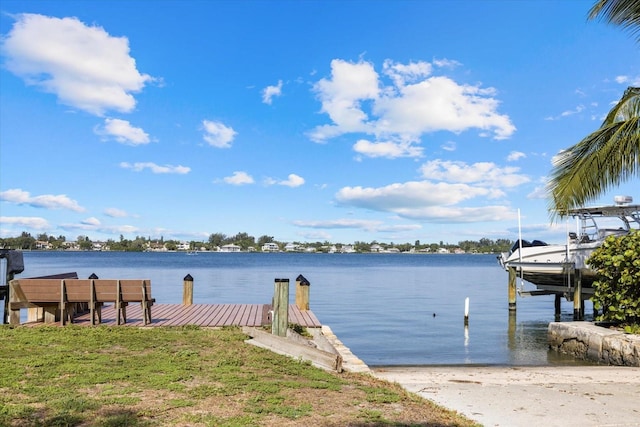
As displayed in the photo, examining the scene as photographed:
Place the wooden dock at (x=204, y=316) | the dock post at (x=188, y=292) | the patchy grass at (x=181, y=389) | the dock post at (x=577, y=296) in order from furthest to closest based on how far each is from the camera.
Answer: the dock post at (x=577, y=296) → the dock post at (x=188, y=292) → the wooden dock at (x=204, y=316) → the patchy grass at (x=181, y=389)

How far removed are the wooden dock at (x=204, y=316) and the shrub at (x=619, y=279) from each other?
6.41 m

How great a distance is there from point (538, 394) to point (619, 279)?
5579 millimetres

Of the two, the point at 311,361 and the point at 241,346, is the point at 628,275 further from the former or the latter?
the point at 241,346

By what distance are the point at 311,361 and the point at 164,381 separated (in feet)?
8.16

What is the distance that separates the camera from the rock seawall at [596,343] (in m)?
10.3

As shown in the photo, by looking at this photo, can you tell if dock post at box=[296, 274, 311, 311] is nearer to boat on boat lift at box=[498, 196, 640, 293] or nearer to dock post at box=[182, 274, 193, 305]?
dock post at box=[182, 274, 193, 305]

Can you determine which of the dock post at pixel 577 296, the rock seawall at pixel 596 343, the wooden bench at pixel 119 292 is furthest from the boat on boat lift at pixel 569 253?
the wooden bench at pixel 119 292

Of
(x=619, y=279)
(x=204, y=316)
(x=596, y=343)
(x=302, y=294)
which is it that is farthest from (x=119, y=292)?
(x=619, y=279)

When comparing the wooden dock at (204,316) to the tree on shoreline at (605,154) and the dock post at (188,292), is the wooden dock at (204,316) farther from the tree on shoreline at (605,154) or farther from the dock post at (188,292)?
the tree on shoreline at (605,154)

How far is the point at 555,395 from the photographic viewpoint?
711cm

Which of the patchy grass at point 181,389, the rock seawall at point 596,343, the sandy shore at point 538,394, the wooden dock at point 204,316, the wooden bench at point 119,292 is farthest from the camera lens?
the wooden dock at point 204,316

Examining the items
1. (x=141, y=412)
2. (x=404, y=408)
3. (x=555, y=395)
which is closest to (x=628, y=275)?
(x=555, y=395)

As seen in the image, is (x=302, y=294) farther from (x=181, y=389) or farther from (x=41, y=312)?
(x=181, y=389)

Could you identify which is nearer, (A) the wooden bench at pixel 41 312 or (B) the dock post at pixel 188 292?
(A) the wooden bench at pixel 41 312
